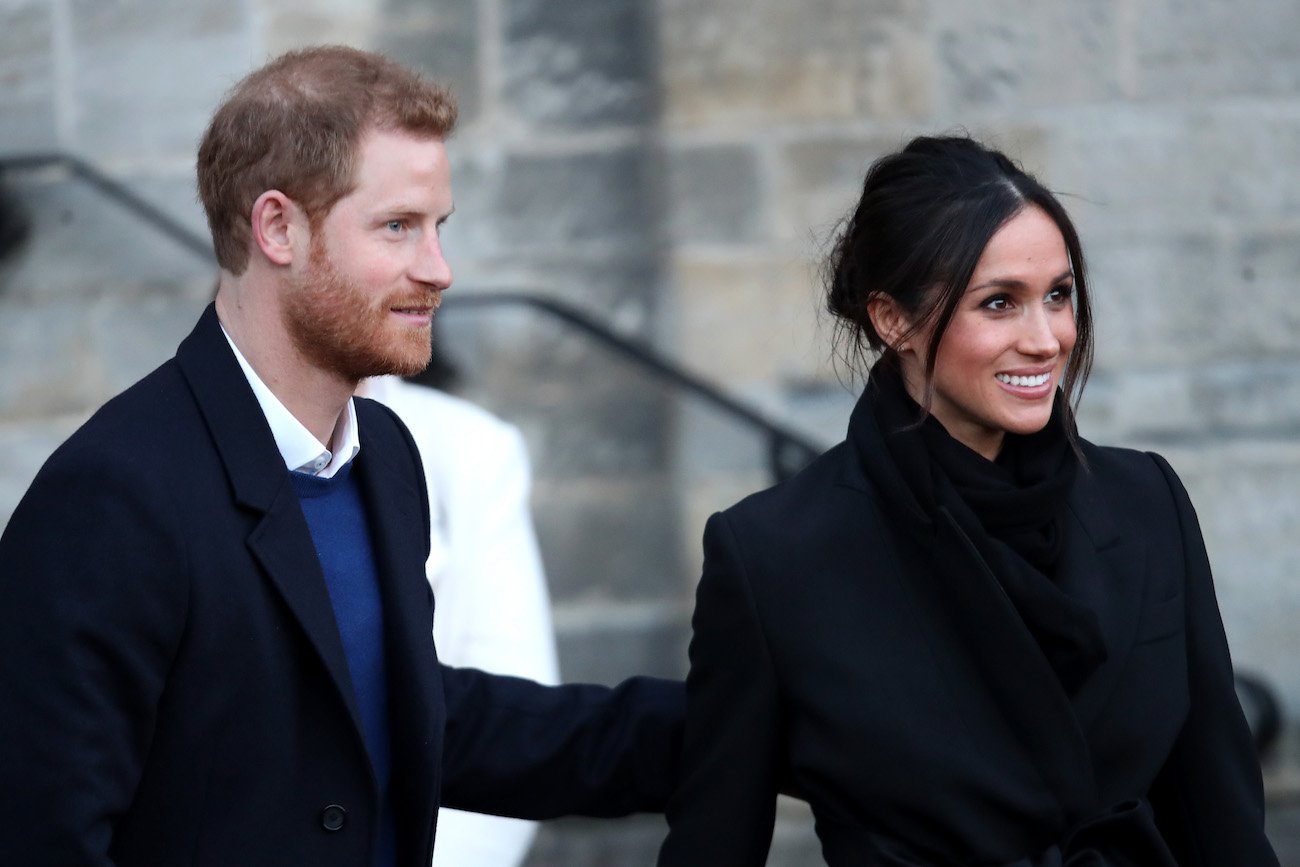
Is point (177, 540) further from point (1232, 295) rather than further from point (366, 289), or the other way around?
point (1232, 295)

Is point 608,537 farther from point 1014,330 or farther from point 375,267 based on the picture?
point 375,267

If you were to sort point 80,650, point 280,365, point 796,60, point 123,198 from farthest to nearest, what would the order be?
point 123,198 < point 796,60 < point 280,365 < point 80,650

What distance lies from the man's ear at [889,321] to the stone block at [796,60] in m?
2.08

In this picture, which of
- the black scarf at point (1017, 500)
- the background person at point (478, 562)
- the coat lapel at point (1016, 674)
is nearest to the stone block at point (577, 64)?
the background person at point (478, 562)

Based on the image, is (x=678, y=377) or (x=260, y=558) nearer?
(x=260, y=558)

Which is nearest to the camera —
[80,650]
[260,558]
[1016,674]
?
[80,650]

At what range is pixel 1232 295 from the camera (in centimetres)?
480

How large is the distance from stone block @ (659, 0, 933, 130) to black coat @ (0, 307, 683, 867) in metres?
2.53

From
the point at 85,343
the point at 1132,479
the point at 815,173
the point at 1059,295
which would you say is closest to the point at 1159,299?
the point at 815,173

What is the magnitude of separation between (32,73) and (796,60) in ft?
6.69

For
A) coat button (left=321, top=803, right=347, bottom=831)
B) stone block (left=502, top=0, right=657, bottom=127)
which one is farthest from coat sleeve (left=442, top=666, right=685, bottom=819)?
stone block (left=502, top=0, right=657, bottom=127)

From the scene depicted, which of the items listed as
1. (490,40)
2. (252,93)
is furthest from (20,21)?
(252,93)

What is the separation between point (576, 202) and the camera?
4.96m

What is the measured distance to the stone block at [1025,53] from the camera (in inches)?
186
